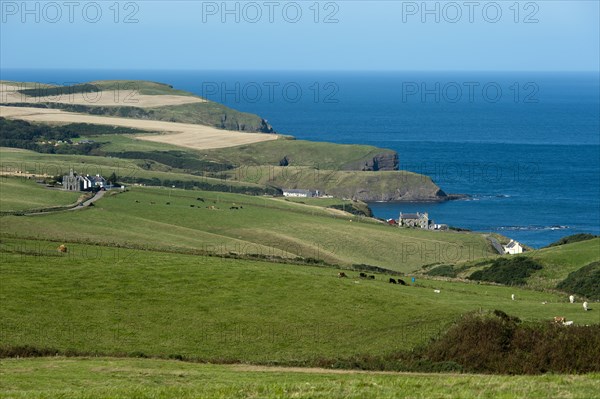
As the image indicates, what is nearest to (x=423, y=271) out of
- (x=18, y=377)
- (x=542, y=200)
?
(x=18, y=377)

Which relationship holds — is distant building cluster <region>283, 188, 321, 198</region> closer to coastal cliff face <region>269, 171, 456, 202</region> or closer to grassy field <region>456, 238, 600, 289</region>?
coastal cliff face <region>269, 171, 456, 202</region>

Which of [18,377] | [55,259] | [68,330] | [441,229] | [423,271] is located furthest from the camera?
[441,229]

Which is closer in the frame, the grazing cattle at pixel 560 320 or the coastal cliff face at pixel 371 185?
the grazing cattle at pixel 560 320

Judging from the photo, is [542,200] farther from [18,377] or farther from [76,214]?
[18,377]

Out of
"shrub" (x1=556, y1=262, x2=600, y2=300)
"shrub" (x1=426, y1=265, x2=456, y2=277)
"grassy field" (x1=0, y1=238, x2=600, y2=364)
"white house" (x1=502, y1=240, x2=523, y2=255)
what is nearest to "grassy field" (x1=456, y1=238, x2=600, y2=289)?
"shrub" (x1=426, y1=265, x2=456, y2=277)

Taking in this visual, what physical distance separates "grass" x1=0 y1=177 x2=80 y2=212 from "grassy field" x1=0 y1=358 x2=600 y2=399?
184 ft

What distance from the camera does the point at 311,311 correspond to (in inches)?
1598

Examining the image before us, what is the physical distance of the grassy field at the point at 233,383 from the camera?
21438 mm

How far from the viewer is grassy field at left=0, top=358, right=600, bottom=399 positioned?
70.3 ft

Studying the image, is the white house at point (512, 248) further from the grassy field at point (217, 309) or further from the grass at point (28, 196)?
the grass at point (28, 196)

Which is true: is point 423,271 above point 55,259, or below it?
below

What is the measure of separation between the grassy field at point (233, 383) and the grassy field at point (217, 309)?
3773 millimetres

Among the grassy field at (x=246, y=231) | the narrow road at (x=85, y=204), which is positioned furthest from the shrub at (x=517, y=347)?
the narrow road at (x=85, y=204)

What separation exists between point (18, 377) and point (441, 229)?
90.3 metres
